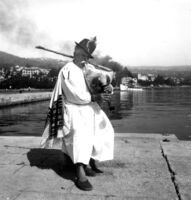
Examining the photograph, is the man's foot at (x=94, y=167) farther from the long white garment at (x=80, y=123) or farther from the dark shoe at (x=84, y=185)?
the dark shoe at (x=84, y=185)

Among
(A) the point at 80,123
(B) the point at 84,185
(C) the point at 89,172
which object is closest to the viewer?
(B) the point at 84,185

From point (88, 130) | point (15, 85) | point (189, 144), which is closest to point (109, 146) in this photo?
point (88, 130)

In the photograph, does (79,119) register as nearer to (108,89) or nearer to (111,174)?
(108,89)

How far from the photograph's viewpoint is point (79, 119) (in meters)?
4.30

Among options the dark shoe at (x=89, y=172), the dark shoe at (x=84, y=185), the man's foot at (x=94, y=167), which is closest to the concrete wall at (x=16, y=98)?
the man's foot at (x=94, y=167)

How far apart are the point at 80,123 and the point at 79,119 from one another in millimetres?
55

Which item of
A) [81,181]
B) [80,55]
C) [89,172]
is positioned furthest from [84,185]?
[80,55]

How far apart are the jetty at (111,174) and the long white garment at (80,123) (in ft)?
1.11

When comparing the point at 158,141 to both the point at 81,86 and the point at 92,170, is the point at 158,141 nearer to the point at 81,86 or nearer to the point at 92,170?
the point at 92,170

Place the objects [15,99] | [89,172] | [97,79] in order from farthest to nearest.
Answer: [15,99], [89,172], [97,79]

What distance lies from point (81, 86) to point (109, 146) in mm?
793

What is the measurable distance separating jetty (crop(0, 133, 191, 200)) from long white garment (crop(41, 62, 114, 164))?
337 mm

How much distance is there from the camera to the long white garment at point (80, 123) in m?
4.21

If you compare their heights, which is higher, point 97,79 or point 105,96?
point 97,79
